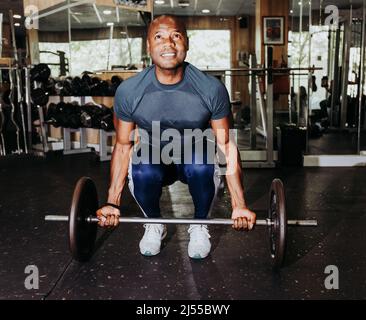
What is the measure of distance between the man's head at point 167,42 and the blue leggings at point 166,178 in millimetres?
380

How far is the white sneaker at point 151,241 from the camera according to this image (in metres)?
1.75

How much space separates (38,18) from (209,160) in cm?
384

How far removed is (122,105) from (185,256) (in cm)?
63

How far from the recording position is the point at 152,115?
62.2 inches

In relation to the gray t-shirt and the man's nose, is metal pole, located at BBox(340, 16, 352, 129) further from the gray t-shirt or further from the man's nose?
the man's nose

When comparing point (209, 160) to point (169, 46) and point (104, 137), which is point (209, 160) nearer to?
point (169, 46)

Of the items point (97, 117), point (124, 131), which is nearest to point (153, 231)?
point (124, 131)

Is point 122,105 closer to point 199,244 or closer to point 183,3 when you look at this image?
point 199,244

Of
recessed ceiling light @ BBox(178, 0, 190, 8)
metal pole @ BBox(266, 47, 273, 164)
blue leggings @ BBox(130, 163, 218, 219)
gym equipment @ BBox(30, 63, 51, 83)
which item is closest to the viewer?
blue leggings @ BBox(130, 163, 218, 219)

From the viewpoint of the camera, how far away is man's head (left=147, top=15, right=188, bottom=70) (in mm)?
1465

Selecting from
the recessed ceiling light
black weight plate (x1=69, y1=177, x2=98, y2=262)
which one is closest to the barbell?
black weight plate (x1=69, y1=177, x2=98, y2=262)

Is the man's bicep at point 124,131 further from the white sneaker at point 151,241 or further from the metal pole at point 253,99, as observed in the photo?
the metal pole at point 253,99
